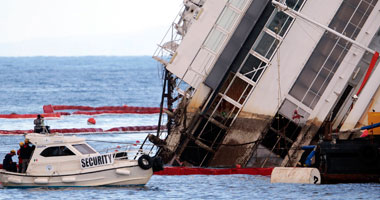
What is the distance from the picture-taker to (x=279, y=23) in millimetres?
42719

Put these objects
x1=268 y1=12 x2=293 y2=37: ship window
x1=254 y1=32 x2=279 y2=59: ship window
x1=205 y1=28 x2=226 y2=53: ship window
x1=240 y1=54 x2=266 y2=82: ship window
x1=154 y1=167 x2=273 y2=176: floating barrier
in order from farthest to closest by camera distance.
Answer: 1. x1=205 y1=28 x2=226 y2=53: ship window
2. x1=240 y1=54 x2=266 y2=82: ship window
3. x1=254 y1=32 x2=279 y2=59: ship window
4. x1=268 y1=12 x2=293 y2=37: ship window
5. x1=154 y1=167 x2=273 y2=176: floating barrier

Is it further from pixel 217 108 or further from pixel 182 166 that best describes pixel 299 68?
pixel 182 166

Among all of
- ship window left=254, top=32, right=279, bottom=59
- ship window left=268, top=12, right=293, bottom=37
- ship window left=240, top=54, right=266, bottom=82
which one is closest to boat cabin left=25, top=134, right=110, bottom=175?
ship window left=240, top=54, right=266, bottom=82

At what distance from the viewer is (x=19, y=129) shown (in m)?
71.7

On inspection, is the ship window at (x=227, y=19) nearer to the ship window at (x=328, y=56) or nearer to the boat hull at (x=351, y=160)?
the ship window at (x=328, y=56)

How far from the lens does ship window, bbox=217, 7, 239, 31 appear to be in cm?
4303

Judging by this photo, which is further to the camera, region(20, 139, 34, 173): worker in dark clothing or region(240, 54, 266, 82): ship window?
region(240, 54, 266, 82): ship window

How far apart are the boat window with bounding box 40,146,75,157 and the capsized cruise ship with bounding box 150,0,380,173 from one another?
788cm

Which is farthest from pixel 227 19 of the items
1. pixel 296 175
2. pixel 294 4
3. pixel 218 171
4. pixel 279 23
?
pixel 296 175

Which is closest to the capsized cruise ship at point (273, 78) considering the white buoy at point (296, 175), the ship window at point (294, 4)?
the ship window at point (294, 4)

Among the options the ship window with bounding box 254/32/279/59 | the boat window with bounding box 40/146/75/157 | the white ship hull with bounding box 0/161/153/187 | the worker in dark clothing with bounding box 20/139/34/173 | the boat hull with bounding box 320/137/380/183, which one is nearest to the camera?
the boat hull with bounding box 320/137/380/183

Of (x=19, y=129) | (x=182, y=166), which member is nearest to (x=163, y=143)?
(x=182, y=166)

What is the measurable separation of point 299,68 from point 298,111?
2.13 metres

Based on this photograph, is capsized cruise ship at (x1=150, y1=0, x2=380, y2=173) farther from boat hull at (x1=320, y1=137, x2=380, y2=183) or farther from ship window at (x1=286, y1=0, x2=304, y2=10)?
boat hull at (x1=320, y1=137, x2=380, y2=183)
